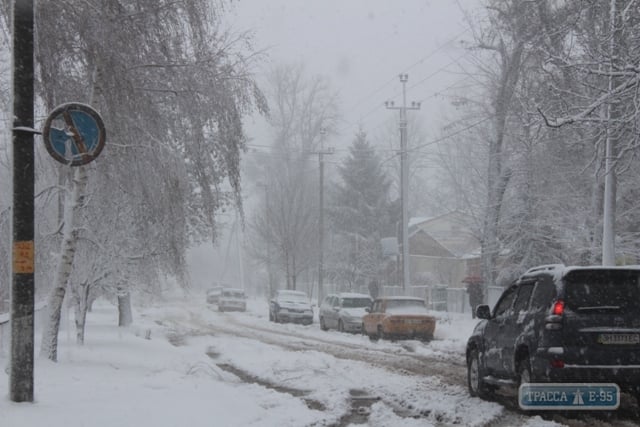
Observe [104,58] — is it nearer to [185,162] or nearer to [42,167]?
[185,162]

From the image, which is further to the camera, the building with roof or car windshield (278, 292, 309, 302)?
the building with roof

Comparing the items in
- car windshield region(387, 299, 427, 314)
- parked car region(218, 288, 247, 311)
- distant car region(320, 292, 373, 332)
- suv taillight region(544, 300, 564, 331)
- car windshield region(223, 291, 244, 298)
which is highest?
suv taillight region(544, 300, 564, 331)

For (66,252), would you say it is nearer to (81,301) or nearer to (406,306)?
(81,301)

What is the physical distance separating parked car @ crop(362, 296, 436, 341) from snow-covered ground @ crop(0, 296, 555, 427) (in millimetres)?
4002

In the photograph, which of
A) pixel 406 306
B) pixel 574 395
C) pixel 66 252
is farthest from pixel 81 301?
pixel 574 395

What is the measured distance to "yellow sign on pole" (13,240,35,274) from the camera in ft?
26.8

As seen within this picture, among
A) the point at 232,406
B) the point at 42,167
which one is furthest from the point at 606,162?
the point at 42,167

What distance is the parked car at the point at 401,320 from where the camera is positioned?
23.3m

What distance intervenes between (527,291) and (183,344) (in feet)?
47.6

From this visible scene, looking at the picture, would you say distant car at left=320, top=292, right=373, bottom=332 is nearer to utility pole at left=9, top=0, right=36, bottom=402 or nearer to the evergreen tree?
utility pole at left=9, top=0, right=36, bottom=402

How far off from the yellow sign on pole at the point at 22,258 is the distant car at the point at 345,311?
1943cm

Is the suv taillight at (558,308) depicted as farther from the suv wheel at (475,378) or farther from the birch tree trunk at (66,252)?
the birch tree trunk at (66,252)

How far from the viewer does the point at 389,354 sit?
60.3 ft

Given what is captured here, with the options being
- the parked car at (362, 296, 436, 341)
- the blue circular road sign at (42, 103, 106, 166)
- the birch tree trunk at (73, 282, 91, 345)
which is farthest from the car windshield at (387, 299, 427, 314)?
the blue circular road sign at (42, 103, 106, 166)
